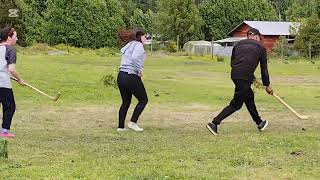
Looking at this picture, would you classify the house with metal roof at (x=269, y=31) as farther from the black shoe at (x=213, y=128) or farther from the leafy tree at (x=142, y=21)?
the black shoe at (x=213, y=128)

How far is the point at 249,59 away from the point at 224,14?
241ft

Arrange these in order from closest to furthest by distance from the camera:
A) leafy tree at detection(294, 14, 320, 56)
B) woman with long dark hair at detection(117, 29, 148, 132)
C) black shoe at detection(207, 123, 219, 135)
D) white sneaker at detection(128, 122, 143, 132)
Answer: black shoe at detection(207, 123, 219, 135) → woman with long dark hair at detection(117, 29, 148, 132) → white sneaker at detection(128, 122, 143, 132) → leafy tree at detection(294, 14, 320, 56)

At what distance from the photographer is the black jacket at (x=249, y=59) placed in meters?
10.3

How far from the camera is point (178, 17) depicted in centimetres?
7156

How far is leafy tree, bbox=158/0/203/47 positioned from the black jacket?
200 ft

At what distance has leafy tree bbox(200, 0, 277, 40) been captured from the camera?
266 feet

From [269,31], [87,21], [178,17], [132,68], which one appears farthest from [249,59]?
[269,31]

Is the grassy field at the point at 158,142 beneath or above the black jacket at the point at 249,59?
beneath

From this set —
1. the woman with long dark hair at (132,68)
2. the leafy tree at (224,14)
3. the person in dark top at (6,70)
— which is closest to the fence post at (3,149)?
the person in dark top at (6,70)

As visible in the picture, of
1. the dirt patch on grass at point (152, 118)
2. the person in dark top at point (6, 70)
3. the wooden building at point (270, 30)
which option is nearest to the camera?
the person in dark top at point (6, 70)

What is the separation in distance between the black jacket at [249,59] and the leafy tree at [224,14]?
233 feet

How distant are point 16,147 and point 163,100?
9.77 meters

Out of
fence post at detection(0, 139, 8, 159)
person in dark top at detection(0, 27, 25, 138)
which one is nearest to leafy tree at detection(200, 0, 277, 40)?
person in dark top at detection(0, 27, 25, 138)

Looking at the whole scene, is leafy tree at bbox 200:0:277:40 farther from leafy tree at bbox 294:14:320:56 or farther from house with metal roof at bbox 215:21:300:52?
leafy tree at bbox 294:14:320:56
